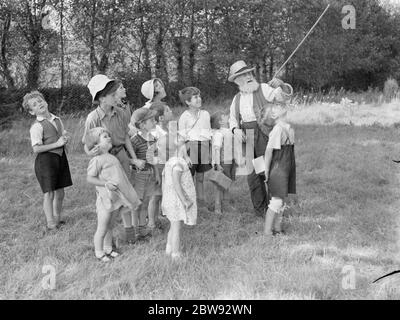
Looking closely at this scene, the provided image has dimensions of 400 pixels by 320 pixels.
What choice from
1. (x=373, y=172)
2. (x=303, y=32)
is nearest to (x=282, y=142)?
(x=373, y=172)

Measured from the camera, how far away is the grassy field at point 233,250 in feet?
10.4

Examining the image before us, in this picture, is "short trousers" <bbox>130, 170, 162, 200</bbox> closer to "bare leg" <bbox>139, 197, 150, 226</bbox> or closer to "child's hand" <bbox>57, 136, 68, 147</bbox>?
"bare leg" <bbox>139, 197, 150, 226</bbox>

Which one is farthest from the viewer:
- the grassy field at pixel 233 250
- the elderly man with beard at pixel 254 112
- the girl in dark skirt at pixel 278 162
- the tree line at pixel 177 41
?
the tree line at pixel 177 41

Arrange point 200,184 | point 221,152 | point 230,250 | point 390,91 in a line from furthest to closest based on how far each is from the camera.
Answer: point 390,91
point 200,184
point 221,152
point 230,250

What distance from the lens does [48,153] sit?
4.43 m

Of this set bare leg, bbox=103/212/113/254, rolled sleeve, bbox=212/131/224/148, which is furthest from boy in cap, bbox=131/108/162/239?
rolled sleeve, bbox=212/131/224/148

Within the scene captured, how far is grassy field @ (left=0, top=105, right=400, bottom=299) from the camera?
3156 millimetres

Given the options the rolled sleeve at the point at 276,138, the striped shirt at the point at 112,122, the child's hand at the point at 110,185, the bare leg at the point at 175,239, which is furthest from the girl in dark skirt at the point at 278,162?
the child's hand at the point at 110,185

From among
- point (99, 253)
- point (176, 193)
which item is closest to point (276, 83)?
point (176, 193)

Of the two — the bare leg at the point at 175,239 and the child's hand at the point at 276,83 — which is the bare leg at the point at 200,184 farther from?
the bare leg at the point at 175,239

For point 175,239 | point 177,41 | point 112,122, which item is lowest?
point 175,239

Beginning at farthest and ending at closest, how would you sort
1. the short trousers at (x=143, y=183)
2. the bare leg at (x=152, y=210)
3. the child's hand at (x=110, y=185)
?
the bare leg at (x=152, y=210) → the short trousers at (x=143, y=183) → the child's hand at (x=110, y=185)

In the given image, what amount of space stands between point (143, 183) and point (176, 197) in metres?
0.69

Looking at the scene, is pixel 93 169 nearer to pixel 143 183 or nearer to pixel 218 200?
pixel 143 183
